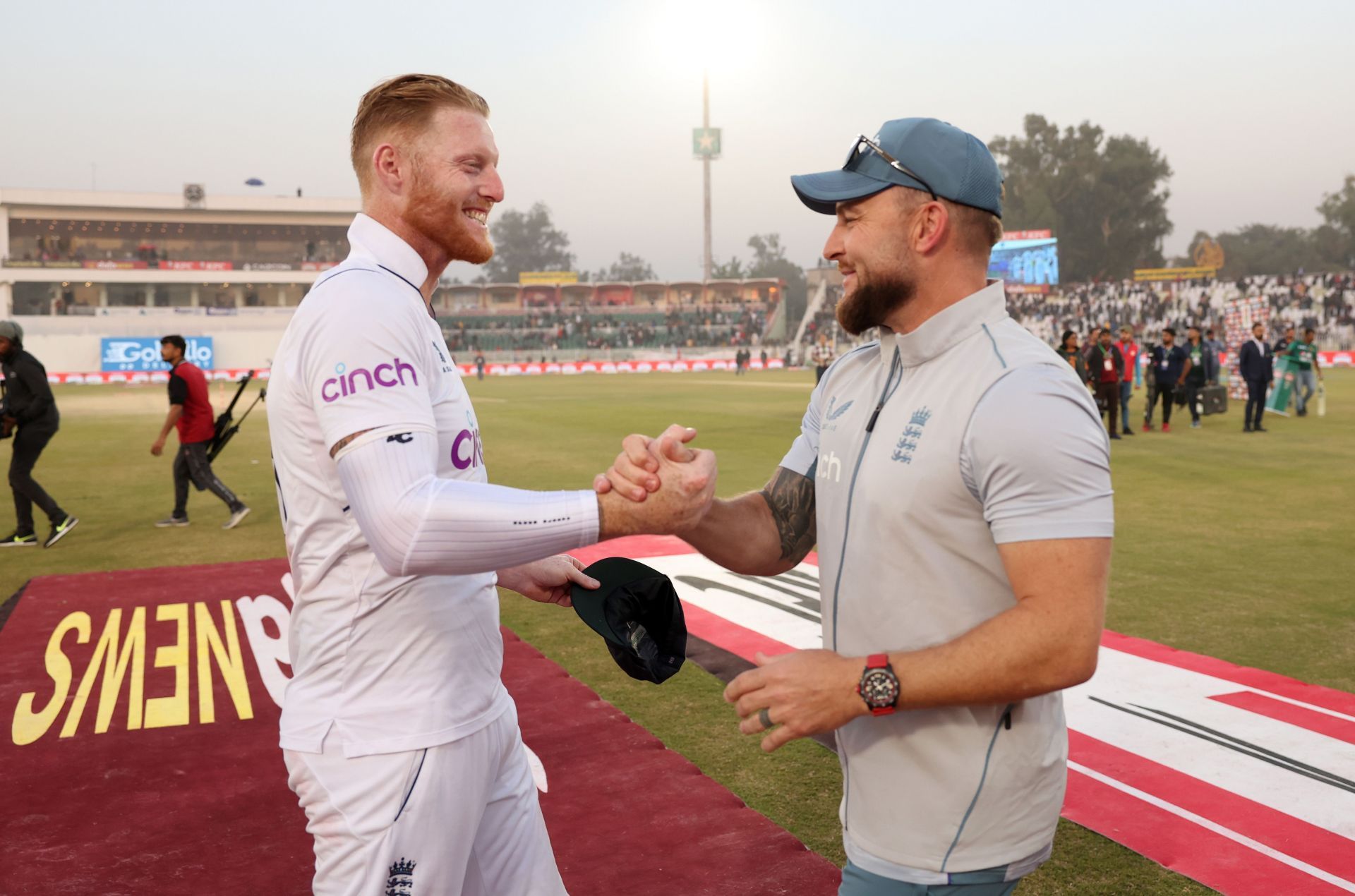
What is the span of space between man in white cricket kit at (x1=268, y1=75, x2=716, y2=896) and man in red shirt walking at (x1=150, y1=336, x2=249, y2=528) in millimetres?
10578

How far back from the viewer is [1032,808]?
7.29ft

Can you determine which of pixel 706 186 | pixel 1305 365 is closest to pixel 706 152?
pixel 706 186

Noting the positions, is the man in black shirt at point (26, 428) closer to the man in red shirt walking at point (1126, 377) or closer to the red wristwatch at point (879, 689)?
the red wristwatch at point (879, 689)

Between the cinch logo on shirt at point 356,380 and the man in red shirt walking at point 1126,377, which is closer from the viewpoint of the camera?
the cinch logo on shirt at point 356,380

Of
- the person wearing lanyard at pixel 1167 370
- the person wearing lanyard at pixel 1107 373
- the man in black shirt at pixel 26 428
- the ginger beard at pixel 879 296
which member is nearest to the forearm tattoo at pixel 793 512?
the ginger beard at pixel 879 296

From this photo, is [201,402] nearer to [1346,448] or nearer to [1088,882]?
[1088,882]

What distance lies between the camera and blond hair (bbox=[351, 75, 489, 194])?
8.35ft

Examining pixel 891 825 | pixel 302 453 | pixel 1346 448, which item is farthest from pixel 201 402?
pixel 1346 448

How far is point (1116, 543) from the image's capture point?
33.4 feet

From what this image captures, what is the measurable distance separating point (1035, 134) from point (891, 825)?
366 feet

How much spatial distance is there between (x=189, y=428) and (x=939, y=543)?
11.8 metres

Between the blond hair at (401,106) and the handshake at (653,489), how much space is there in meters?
0.98

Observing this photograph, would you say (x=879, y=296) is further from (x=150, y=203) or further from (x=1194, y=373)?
(x=150, y=203)

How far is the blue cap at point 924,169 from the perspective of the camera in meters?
2.29
